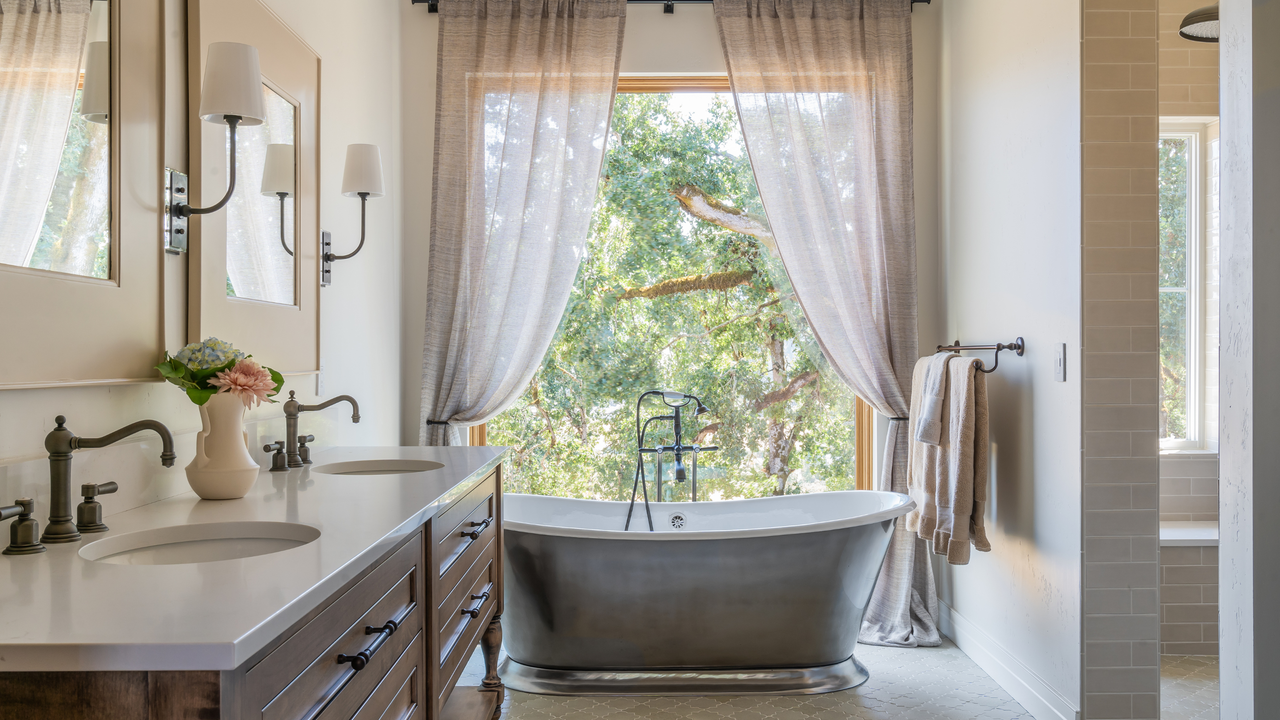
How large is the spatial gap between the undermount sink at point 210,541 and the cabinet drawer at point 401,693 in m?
0.27

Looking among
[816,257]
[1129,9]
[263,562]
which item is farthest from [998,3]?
[263,562]

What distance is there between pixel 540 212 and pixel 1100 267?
6.84 feet

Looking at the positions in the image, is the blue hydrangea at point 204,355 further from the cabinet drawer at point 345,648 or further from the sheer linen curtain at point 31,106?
the cabinet drawer at point 345,648

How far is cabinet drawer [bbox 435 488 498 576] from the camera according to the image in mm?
1699

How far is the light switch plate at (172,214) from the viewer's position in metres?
1.67

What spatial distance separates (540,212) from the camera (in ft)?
11.3

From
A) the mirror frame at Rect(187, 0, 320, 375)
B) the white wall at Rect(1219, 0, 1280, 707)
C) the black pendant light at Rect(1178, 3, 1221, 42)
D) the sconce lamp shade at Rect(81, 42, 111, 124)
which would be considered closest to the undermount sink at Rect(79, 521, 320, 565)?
the mirror frame at Rect(187, 0, 320, 375)

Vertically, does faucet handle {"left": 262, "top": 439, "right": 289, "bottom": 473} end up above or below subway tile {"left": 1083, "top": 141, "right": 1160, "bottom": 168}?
below

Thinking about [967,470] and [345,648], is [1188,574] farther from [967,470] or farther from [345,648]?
[345,648]

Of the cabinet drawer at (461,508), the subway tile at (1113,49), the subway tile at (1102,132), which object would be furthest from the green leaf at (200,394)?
the subway tile at (1113,49)

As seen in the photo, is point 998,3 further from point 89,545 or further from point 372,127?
point 89,545

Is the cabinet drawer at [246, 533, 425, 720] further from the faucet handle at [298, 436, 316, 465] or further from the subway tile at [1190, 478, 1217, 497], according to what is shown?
the subway tile at [1190, 478, 1217, 497]

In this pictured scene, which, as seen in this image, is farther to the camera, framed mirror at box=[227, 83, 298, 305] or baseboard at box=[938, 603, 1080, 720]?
baseboard at box=[938, 603, 1080, 720]

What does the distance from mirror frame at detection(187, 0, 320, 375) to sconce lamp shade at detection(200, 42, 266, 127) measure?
19 centimetres
